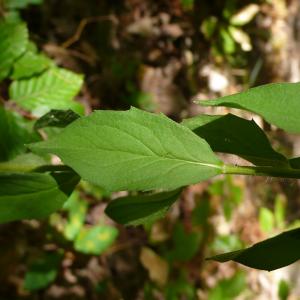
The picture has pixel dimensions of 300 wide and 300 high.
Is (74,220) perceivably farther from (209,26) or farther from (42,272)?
(209,26)

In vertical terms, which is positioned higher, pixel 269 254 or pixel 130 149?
pixel 130 149

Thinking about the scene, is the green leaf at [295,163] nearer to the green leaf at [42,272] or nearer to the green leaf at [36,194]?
the green leaf at [36,194]

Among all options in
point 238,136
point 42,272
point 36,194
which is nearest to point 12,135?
point 36,194

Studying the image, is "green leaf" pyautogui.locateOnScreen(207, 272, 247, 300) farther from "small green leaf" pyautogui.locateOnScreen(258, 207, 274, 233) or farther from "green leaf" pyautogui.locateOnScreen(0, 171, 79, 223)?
"green leaf" pyautogui.locateOnScreen(0, 171, 79, 223)

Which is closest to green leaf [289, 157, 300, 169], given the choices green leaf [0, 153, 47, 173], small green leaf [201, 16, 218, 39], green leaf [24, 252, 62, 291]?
green leaf [0, 153, 47, 173]

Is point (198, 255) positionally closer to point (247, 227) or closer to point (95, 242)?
point (247, 227)

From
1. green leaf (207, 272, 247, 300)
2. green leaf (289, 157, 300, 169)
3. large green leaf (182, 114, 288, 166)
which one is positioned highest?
large green leaf (182, 114, 288, 166)
